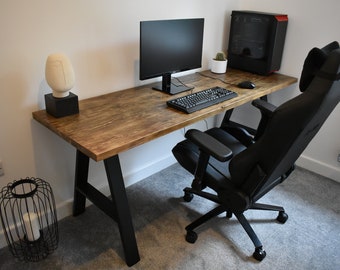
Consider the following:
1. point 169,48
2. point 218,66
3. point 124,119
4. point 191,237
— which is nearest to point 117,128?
point 124,119

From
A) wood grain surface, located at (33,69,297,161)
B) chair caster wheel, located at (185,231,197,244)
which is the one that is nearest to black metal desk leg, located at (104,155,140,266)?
wood grain surface, located at (33,69,297,161)

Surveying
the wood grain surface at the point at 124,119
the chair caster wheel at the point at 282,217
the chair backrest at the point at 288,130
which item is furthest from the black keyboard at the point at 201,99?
the chair caster wheel at the point at 282,217

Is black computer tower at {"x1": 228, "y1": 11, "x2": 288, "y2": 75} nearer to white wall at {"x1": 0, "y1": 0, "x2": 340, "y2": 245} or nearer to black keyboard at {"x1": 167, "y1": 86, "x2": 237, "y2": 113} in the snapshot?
white wall at {"x1": 0, "y1": 0, "x2": 340, "y2": 245}

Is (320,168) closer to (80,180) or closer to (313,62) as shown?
(313,62)

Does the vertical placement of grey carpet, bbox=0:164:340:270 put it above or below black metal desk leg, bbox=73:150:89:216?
below

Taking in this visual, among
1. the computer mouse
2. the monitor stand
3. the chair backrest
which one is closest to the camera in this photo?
the chair backrest

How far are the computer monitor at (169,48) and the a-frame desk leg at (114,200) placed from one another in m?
0.65

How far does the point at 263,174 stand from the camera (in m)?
1.50

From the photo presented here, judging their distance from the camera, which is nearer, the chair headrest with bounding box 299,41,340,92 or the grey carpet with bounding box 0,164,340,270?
the chair headrest with bounding box 299,41,340,92

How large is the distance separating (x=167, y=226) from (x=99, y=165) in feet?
2.04

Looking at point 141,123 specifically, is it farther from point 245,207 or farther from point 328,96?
point 328,96

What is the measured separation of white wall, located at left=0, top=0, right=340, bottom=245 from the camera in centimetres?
162

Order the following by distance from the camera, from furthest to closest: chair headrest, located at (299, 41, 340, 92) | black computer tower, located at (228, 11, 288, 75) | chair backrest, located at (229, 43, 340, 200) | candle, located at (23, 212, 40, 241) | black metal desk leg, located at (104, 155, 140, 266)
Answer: black computer tower, located at (228, 11, 288, 75) → candle, located at (23, 212, 40, 241) → black metal desk leg, located at (104, 155, 140, 266) → chair headrest, located at (299, 41, 340, 92) → chair backrest, located at (229, 43, 340, 200)

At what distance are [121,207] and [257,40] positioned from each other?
1.69 m
